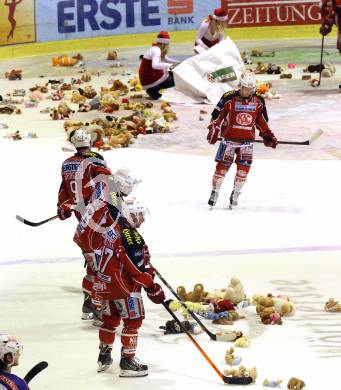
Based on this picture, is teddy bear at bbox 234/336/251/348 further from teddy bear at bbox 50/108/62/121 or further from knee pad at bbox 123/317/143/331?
teddy bear at bbox 50/108/62/121

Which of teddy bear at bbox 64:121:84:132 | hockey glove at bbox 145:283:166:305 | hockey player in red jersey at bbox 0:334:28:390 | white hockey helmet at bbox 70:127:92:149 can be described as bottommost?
teddy bear at bbox 64:121:84:132

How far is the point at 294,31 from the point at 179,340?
15.2 metres

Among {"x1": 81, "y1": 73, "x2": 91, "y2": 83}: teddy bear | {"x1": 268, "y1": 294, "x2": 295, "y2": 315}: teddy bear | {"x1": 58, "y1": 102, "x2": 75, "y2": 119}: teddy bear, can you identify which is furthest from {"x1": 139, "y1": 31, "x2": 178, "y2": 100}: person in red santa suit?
{"x1": 268, "y1": 294, "x2": 295, "y2": 315}: teddy bear

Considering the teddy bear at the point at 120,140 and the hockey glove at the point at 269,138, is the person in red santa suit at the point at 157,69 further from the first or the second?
the hockey glove at the point at 269,138

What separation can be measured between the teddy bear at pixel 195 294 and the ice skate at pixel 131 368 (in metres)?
1.67

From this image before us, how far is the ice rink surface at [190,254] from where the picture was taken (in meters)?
8.84

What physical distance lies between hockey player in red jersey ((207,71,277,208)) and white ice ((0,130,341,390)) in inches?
14.3

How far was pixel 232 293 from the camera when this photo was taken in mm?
10102

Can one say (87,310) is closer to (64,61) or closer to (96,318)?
(96,318)

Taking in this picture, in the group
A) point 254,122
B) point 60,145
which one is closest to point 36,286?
point 254,122

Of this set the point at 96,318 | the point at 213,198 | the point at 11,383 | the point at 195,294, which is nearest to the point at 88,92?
the point at 213,198

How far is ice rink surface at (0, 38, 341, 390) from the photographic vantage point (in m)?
8.84

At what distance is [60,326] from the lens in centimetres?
981

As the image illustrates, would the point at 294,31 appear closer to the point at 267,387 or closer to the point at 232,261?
the point at 232,261
